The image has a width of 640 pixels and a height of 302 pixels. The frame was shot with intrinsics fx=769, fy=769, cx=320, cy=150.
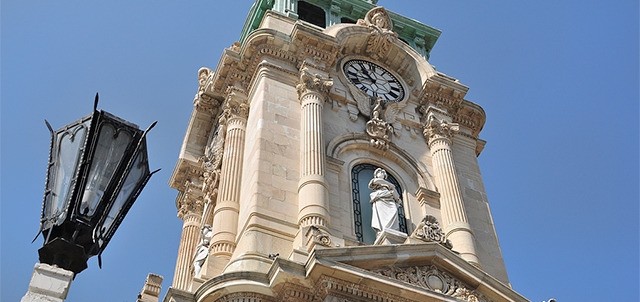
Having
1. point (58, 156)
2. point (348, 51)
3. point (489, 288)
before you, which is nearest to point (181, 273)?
point (348, 51)

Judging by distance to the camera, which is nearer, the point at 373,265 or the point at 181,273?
the point at 373,265

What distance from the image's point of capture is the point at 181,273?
80.0 feet

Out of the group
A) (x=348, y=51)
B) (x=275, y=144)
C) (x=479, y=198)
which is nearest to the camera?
(x=275, y=144)

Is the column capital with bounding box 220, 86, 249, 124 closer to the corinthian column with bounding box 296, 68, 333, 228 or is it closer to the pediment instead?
the corinthian column with bounding box 296, 68, 333, 228

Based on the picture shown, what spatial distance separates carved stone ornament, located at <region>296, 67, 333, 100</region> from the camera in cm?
2255

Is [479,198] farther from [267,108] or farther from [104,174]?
[104,174]

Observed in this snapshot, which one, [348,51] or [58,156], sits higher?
[348,51]

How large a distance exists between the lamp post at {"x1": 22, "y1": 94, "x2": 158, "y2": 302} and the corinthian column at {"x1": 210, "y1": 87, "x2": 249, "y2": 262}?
10.7 meters

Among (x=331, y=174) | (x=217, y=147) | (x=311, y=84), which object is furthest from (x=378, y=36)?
(x=331, y=174)

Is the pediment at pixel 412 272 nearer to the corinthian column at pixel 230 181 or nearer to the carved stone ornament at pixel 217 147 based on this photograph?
the corinthian column at pixel 230 181

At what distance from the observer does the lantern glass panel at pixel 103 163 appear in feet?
23.7

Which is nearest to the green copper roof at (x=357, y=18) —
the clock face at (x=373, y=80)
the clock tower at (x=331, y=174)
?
the clock tower at (x=331, y=174)

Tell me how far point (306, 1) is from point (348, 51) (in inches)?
200

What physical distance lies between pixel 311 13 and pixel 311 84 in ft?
28.1
